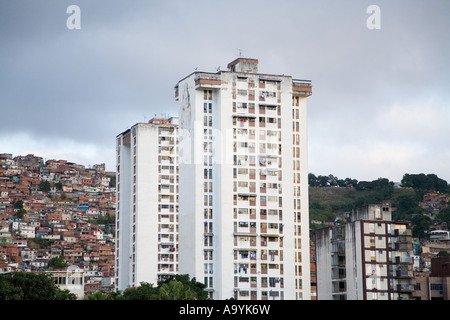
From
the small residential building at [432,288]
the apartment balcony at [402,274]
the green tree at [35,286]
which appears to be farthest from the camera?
the small residential building at [432,288]

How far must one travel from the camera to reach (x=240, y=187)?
9844 cm

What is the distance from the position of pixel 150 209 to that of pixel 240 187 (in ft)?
82.1

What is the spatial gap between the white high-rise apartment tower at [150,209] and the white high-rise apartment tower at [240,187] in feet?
62.0

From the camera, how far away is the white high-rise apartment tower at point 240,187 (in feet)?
318

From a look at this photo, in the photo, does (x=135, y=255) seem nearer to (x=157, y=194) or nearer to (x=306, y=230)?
(x=157, y=194)

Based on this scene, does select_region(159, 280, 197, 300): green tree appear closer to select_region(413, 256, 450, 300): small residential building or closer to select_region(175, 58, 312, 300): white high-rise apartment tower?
select_region(175, 58, 312, 300): white high-rise apartment tower

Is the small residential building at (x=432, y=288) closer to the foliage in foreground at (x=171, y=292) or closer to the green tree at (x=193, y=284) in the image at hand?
the green tree at (x=193, y=284)

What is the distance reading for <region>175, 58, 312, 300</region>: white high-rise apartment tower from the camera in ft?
318

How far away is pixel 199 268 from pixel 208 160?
1200 cm

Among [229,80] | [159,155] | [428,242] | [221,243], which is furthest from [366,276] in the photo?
[428,242]

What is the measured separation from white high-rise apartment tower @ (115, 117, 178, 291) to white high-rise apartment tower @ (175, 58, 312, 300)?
62.0ft

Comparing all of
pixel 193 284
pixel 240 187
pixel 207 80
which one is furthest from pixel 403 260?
pixel 207 80

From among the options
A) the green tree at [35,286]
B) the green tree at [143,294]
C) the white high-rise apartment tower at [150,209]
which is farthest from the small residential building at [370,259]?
the green tree at [35,286]

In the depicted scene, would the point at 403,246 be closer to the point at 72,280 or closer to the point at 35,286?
the point at 72,280
